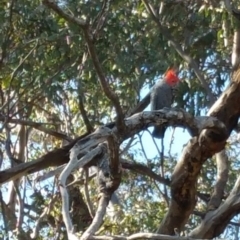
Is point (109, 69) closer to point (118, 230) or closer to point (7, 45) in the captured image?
point (7, 45)

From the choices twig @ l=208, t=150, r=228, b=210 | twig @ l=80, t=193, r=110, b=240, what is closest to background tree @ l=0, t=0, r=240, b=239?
twig @ l=208, t=150, r=228, b=210

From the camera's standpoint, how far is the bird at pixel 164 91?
21.3 feet

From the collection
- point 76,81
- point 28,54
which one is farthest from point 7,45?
point 76,81

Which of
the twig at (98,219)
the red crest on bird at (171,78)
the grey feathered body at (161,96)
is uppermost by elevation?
the red crest on bird at (171,78)

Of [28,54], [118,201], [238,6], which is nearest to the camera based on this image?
[28,54]

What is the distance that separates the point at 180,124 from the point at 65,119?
3.34 m

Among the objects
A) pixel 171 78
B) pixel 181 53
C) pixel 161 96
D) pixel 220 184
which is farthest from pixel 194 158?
pixel 171 78

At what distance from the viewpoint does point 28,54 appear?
622cm

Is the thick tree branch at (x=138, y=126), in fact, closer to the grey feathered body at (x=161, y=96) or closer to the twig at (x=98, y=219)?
the twig at (x=98, y=219)

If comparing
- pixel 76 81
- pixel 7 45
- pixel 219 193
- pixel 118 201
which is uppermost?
pixel 7 45

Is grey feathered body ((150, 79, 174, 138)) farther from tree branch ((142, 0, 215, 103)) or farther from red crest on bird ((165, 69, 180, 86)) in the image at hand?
tree branch ((142, 0, 215, 103))

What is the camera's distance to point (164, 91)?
6.51 m

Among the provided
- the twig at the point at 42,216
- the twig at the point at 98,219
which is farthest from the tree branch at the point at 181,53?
the twig at the point at 98,219

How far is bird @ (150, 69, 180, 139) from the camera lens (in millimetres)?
6484
